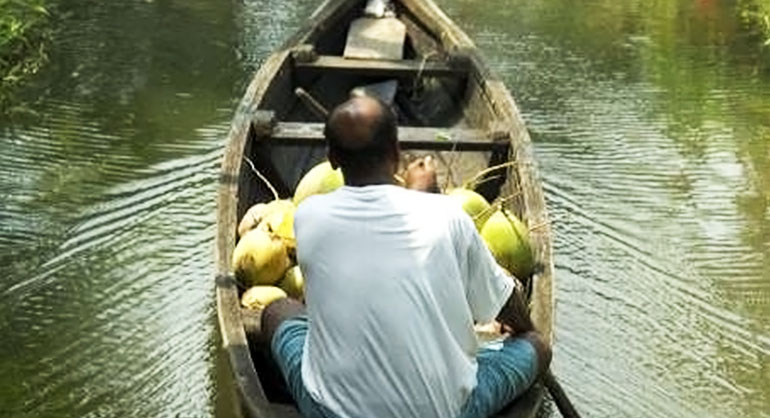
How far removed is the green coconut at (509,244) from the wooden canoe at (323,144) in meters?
0.06

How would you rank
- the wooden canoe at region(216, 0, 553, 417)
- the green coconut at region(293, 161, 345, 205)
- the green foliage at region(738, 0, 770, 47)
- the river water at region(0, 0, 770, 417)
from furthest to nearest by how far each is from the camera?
the green foliage at region(738, 0, 770, 47), the river water at region(0, 0, 770, 417), the green coconut at region(293, 161, 345, 205), the wooden canoe at region(216, 0, 553, 417)

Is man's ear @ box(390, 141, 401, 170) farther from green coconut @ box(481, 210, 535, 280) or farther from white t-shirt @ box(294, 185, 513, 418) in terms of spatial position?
green coconut @ box(481, 210, 535, 280)

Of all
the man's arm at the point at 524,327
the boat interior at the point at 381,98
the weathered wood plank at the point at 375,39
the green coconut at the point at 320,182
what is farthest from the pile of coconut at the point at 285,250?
the weathered wood plank at the point at 375,39

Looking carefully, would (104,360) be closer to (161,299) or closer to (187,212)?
(161,299)

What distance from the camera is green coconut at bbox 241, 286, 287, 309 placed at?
3598 millimetres

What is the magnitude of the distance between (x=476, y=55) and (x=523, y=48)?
2.60m

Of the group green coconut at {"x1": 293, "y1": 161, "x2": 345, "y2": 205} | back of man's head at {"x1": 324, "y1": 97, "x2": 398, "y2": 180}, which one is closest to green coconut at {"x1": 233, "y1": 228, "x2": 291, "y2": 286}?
green coconut at {"x1": 293, "y1": 161, "x2": 345, "y2": 205}

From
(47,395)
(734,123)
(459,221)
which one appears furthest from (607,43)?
(459,221)

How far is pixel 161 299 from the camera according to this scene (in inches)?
196

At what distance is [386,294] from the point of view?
269 cm

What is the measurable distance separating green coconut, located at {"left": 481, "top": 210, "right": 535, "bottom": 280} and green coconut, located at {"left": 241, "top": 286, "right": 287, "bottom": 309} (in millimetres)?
677

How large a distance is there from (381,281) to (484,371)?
48 centimetres

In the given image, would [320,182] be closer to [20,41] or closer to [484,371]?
[484,371]

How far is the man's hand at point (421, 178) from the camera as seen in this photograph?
378 centimetres
